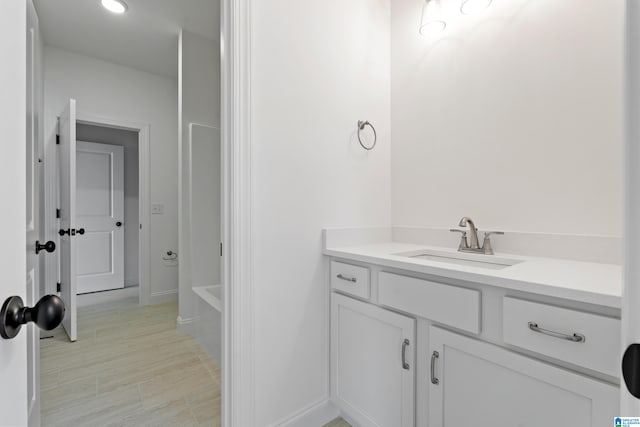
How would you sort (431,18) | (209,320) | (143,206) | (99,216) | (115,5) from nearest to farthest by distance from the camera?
(431,18), (209,320), (115,5), (143,206), (99,216)

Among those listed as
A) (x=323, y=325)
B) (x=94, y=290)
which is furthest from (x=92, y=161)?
(x=323, y=325)

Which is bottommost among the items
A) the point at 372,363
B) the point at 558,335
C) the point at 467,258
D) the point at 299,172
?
the point at 372,363

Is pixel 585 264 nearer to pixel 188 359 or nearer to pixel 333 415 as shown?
pixel 333 415

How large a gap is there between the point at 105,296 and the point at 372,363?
383cm

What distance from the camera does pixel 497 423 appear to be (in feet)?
2.94

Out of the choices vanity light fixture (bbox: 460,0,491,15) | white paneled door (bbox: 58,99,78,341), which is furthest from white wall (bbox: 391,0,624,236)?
white paneled door (bbox: 58,99,78,341)

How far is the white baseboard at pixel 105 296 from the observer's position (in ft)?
11.2

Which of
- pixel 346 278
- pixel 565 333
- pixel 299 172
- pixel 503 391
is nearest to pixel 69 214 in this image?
pixel 299 172

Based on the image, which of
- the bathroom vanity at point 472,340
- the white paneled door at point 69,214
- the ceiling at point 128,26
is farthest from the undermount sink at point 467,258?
the white paneled door at point 69,214

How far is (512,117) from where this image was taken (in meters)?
1.39

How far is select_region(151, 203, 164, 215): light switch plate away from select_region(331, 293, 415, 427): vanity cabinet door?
2.80m

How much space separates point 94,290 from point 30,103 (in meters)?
3.76

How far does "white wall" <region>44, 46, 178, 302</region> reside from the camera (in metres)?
2.86

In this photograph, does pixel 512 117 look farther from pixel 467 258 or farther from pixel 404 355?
pixel 404 355
